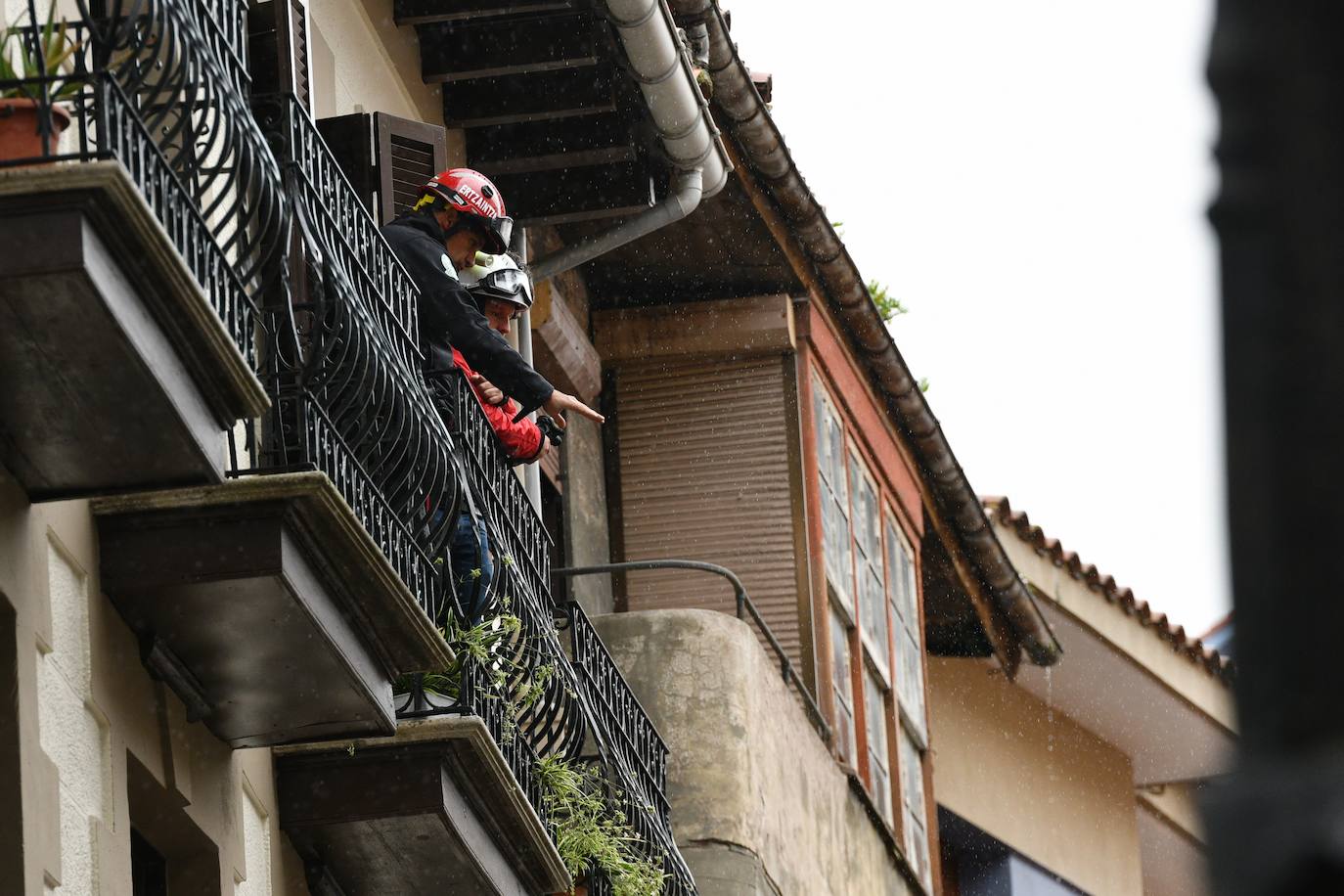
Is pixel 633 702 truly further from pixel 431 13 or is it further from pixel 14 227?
pixel 14 227

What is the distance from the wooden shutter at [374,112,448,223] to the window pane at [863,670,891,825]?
6.55m

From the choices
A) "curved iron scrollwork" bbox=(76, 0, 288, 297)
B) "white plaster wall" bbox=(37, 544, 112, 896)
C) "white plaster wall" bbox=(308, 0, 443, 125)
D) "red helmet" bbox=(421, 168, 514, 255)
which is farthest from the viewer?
"white plaster wall" bbox=(308, 0, 443, 125)

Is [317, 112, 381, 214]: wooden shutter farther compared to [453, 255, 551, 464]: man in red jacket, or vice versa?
[317, 112, 381, 214]: wooden shutter

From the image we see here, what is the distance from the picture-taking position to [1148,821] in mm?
24438

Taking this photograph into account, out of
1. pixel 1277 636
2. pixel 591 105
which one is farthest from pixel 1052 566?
pixel 1277 636

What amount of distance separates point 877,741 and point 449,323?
869 cm

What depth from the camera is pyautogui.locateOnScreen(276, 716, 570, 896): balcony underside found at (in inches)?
294

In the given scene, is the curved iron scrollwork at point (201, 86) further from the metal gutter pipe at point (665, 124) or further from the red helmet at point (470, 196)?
the metal gutter pipe at point (665, 124)

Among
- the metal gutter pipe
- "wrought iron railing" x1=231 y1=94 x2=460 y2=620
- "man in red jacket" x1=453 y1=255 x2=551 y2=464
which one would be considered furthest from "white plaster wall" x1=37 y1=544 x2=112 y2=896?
the metal gutter pipe

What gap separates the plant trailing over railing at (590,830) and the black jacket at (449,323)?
174 centimetres

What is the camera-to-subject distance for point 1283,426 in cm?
77

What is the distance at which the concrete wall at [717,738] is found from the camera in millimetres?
11531

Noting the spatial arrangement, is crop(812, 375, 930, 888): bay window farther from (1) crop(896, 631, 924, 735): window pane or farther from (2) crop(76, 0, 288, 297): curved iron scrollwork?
(2) crop(76, 0, 288, 297): curved iron scrollwork

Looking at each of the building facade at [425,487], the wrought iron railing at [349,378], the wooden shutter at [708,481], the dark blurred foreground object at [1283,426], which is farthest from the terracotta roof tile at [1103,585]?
the dark blurred foreground object at [1283,426]
